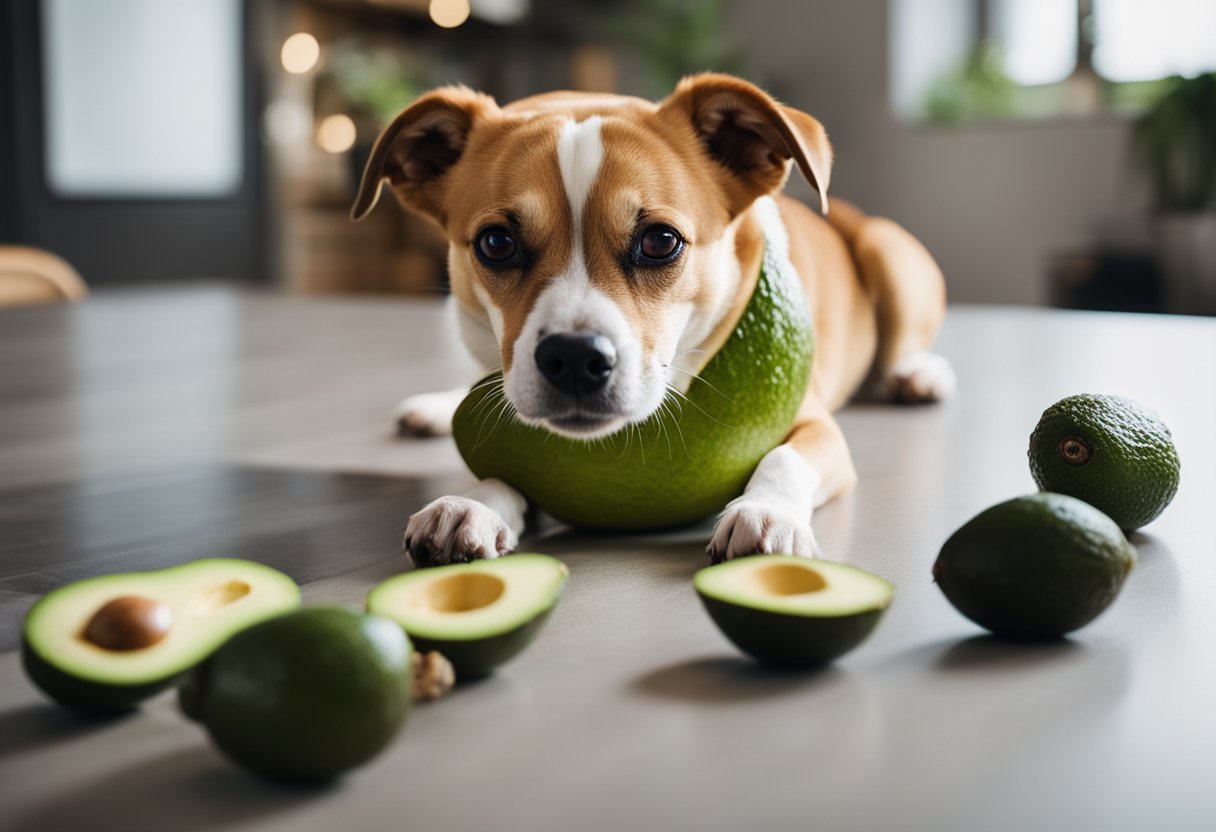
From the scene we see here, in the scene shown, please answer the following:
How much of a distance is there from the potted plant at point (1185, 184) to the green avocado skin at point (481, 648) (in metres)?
4.95

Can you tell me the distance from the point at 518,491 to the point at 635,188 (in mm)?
322

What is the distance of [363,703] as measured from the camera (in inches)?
22.7

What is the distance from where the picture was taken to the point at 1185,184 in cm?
513

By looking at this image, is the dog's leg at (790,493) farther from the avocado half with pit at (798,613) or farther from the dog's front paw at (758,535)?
the avocado half with pit at (798,613)

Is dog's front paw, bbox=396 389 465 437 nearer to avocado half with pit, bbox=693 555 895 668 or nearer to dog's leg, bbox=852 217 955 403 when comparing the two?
dog's leg, bbox=852 217 955 403

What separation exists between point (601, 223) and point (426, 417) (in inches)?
21.3

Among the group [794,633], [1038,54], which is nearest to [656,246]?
[794,633]

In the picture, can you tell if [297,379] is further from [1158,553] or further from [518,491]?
[1158,553]

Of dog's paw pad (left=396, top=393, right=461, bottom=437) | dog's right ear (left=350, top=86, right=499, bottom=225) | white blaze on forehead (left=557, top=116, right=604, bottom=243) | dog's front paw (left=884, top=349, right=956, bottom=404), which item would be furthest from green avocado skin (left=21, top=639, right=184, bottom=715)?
dog's front paw (left=884, top=349, right=956, bottom=404)

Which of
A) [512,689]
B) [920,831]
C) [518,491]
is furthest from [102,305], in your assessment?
[920,831]

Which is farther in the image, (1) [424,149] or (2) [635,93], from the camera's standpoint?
(2) [635,93]

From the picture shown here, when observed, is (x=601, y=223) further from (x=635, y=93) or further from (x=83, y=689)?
(x=635, y=93)

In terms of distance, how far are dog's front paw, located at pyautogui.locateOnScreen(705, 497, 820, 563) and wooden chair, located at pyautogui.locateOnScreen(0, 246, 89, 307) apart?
2804mm

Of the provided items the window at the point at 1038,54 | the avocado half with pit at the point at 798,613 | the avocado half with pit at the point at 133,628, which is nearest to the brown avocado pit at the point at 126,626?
the avocado half with pit at the point at 133,628
